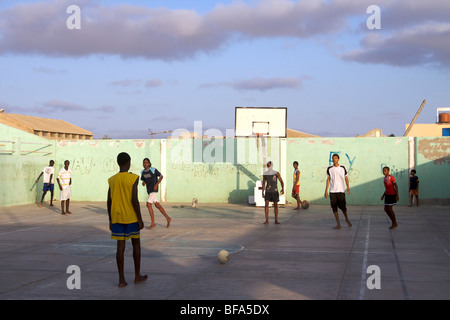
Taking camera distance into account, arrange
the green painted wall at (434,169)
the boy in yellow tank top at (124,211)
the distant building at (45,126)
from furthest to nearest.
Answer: the distant building at (45,126) → the green painted wall at (434,169) → the boy in yellow tank top at (124,211)

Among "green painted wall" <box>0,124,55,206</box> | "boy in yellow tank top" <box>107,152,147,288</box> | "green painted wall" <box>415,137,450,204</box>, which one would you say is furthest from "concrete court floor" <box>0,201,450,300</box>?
"green painted wall" <box>0,124,55,206</box>

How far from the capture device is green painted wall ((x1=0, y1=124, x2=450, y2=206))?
22.5 meters

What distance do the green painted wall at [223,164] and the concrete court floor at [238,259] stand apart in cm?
549

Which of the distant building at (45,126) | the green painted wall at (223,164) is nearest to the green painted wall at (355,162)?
the green painted wall at (223,164)

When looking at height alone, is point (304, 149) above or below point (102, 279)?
above

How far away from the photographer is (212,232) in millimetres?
13945

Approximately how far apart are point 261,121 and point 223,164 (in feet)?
8.49

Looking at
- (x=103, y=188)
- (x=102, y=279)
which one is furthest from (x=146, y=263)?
(x=103, y=188)

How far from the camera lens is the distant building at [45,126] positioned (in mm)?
49844

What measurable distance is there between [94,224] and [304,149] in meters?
10.9

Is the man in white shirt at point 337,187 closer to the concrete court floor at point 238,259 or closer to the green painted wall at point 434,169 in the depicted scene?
the concrete court floor at point 238,259
